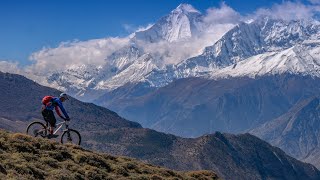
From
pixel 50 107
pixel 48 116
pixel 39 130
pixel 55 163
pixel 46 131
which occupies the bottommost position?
pixel 55 163

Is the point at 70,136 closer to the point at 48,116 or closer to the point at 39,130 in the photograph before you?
the point at 39,130

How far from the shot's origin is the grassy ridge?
39750mm

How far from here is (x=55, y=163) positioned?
45.1 meters

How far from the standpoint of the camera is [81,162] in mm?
48719

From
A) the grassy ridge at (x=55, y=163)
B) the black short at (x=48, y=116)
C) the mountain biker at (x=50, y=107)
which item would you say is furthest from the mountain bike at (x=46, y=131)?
the grassy ridge at (x=55, y=163)

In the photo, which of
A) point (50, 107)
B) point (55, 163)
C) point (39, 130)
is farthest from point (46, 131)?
point (55, 163)

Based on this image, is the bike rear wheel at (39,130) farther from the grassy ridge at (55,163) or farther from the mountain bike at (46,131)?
the grassy ridge at (55,163)

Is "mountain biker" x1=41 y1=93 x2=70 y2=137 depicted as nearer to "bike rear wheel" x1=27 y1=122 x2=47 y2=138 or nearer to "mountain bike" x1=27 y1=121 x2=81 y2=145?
"mountain bike" x1=27 y1=121 x2=81 y2=145

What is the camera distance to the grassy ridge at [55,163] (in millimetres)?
39750

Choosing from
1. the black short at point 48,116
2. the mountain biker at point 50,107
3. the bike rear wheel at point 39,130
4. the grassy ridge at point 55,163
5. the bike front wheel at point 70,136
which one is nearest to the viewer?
the grassy ridge at point 55,163

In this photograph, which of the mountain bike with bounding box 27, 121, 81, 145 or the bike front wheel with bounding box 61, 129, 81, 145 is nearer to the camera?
the mountain bike with bounding box 27, 121, 81, 145

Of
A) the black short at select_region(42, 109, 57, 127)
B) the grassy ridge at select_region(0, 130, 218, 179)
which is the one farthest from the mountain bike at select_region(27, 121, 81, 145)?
the grassy ridge at select_region(0, 130, 218, 179)

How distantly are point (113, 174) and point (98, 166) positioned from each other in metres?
1.72

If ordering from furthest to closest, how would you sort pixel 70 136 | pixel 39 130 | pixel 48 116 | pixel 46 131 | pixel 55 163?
1. pixel 70 136
2. pixel 39 130
3. pixel 46 131
4. pixel 48 116
5. pixel 55 163
